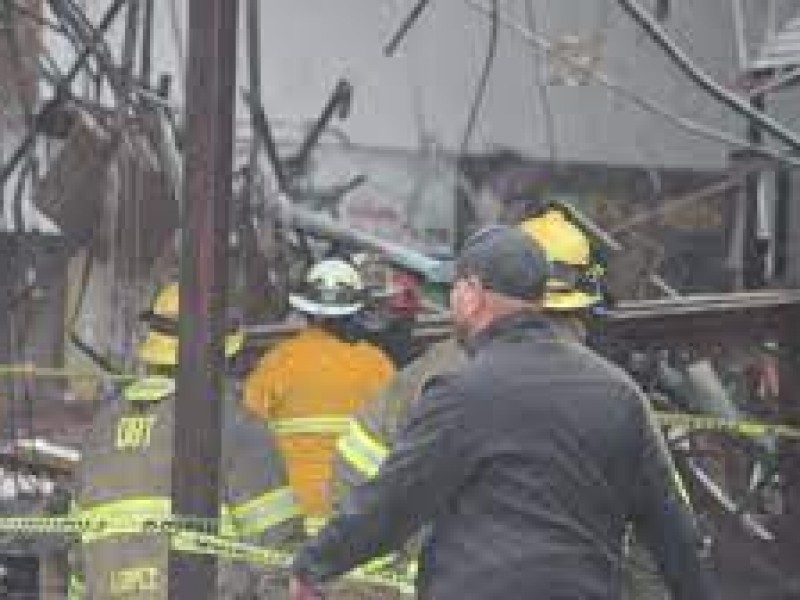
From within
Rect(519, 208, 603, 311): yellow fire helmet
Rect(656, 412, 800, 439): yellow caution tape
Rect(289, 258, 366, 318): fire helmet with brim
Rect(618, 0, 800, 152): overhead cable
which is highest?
Rect(618, 0, 800, 152): overhead cable

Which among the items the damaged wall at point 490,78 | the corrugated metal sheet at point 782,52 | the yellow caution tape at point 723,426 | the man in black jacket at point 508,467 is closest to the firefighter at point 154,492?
the man in black jacket at point 508,467

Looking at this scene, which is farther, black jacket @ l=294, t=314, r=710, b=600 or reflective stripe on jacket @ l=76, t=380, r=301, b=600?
reflective stripe on jacket @ l=76, t=380, r=301, b=600

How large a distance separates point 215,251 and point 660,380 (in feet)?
11.4

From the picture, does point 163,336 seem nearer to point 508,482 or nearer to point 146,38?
point 508,482

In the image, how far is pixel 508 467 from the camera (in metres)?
3.70

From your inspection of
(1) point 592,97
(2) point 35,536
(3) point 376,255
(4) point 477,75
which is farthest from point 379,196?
(2) point 35,536

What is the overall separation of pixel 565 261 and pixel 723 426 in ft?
9.05

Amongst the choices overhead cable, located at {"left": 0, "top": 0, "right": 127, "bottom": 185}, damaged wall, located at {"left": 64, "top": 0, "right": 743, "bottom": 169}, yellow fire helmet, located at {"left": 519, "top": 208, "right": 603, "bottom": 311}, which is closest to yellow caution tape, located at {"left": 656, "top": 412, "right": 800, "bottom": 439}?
yellow fire helmet, located at {"left": 519, "top": 208, "right": 603, "bottom": 311}

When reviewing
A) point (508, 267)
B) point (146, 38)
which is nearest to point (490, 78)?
point (146, 38)

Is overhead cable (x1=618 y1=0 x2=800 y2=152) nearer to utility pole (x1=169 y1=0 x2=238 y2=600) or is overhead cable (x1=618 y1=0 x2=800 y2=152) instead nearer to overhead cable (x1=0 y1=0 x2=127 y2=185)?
utility pole (x1=169 y1=0 x2=238 y2=600)

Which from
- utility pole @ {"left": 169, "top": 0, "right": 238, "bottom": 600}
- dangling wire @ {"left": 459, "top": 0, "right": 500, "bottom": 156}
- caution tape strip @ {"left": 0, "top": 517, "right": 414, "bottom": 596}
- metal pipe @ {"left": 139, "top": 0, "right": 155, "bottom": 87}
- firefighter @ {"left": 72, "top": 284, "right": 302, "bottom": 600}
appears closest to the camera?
utility pole @ {"left": 169, "top": 0, "right": 238, "bottom": 600}

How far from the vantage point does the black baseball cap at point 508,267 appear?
3.79m

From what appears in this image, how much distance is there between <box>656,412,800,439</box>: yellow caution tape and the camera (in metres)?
7.09

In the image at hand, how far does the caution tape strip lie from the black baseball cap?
1068 mm
